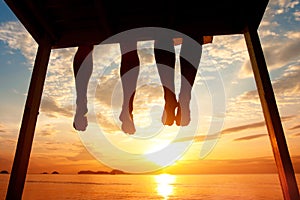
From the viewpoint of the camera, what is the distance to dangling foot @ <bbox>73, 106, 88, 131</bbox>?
9.74ft

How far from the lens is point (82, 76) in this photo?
3100mm

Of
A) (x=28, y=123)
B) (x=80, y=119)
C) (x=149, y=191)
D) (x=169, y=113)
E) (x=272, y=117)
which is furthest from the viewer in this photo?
(x=149, y=191)

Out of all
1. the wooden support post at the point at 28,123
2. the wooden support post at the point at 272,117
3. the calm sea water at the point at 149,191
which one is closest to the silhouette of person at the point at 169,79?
the wooden support post at the point at 272,117

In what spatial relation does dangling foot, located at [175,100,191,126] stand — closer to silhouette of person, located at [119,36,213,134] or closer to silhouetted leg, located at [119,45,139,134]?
silhouette of person, located at [119,36,213,134]

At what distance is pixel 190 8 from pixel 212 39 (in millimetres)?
797

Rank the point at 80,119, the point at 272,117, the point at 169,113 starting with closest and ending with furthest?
the point at 272,117 < the point at 169,113 < the point at 80,119

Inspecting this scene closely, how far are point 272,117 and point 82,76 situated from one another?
206 cm

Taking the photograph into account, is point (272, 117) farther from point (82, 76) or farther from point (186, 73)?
point (82, 76)

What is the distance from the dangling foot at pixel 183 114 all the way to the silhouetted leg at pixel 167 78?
0.06m

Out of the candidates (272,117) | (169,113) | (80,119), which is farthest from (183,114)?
(80,119)

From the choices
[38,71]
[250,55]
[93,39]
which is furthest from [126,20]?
[250,55]

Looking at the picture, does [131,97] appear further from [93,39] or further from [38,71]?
[38,71]

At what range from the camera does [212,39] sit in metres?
3.16

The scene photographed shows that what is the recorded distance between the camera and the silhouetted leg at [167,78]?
9.41 ft
